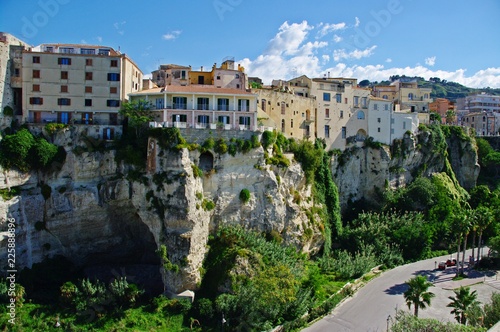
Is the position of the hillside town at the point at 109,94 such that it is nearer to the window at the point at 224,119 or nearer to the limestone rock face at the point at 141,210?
the window at the point at 224,119

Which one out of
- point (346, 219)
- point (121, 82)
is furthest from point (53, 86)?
point (346, 219)

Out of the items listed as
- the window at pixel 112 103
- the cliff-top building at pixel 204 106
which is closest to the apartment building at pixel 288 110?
the cliff-top building at pixel 204 106

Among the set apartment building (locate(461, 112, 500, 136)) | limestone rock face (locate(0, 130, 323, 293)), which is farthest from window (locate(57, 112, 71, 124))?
apartment building (locate(461, 112, 500, 136))

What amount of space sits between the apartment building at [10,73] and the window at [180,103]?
16441 mm

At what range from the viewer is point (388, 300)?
41312mm

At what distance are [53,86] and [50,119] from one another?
3.48 metres

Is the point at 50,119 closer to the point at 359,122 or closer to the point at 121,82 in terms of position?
the point at 121,82

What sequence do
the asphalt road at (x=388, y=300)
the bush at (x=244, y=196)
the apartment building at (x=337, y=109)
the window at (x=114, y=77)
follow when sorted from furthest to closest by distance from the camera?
the apartment building at (x=337, y=109), the window at (x=114, y=77), the bush at (x=244, y=196), the asphalt road at (x=388, y=300)

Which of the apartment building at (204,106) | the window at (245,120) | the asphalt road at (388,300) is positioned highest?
the apartment building at (204,106)

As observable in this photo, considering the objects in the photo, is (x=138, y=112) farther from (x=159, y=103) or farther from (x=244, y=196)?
(x=244, y=196)

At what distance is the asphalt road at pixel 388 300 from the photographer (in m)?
37.5

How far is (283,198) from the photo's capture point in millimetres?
50156

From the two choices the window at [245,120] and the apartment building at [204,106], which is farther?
the window at [245,120]

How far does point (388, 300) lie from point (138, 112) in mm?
29968
